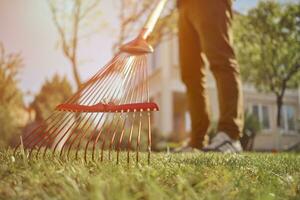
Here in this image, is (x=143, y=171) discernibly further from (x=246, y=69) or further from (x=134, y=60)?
(x=246, y=69)

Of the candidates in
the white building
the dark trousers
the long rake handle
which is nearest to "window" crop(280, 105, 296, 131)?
the white building

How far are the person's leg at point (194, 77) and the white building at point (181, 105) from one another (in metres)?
9.69

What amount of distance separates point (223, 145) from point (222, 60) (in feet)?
2.33

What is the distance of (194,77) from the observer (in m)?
4.09

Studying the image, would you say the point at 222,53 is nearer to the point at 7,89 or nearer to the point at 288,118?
the point at 7,89

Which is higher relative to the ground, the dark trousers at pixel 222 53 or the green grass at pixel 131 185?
the dark trousers at pixel 222 53

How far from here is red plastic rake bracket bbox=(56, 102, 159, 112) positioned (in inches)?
77.4

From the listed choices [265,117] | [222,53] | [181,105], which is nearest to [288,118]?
[265,117]

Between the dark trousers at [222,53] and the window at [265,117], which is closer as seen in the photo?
the dark trousers at [222,53]

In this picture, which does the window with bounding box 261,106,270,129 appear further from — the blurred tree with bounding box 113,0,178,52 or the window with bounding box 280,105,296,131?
the blurred tree with bounding box 113,0,178,52

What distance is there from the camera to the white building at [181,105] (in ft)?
54.6

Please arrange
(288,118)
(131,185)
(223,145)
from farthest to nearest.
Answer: (288,118), (223,145), (131,185)

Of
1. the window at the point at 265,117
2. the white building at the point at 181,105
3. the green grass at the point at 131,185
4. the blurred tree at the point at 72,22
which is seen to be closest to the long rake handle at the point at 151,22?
the green grass at the point at 131,185

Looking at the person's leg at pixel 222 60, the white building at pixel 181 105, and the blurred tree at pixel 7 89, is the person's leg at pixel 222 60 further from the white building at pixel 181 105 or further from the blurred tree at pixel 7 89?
the white building at pixel 181 105
